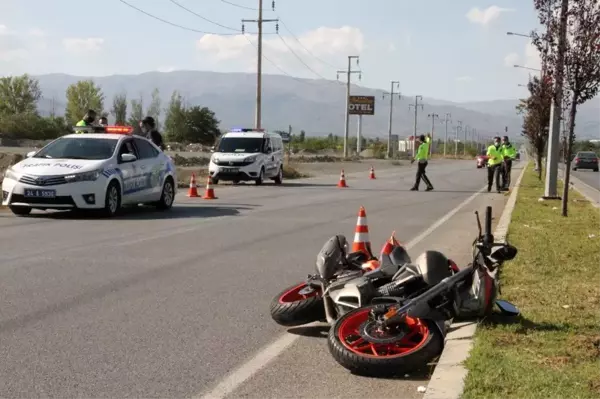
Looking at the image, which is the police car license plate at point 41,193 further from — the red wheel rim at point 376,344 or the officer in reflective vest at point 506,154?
the officer in reflective vest at point 506,154

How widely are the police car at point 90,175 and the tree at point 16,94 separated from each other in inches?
3745

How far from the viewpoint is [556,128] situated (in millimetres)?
22484

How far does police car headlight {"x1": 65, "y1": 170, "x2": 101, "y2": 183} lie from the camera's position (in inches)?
579

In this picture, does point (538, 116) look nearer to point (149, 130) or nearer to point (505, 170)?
point (505, 170)

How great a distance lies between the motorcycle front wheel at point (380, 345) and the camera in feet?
17.2

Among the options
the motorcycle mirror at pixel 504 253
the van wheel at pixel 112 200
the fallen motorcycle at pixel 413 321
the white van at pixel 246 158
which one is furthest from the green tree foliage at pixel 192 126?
the motorcycle mirror at pixel 504 253

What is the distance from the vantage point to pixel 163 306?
7297 mm

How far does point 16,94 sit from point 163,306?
10690 centimetres

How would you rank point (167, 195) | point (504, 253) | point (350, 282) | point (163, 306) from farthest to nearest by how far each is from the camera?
→ point (167, 195) < point (163, 306) < point (350, 282) < point (504, 253)

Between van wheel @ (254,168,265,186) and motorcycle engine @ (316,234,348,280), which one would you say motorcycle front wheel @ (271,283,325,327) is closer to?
motorcycle engine @ (316,234,348,280)

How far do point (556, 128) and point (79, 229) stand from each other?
45.6 ft

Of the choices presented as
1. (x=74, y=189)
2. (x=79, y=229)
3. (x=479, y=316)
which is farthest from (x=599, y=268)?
(x=74, y=189)

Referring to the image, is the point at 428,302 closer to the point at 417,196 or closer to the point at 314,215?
the point at 314,215

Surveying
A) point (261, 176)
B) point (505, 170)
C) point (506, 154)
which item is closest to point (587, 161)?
point (505, 170)
